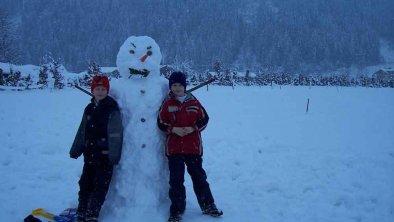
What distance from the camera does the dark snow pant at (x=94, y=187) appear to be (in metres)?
3.85

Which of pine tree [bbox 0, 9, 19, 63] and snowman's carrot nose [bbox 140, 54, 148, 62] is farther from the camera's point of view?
pine tree [bbox 0, 9, 19, 63]

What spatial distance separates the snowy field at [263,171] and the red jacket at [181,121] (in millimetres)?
819

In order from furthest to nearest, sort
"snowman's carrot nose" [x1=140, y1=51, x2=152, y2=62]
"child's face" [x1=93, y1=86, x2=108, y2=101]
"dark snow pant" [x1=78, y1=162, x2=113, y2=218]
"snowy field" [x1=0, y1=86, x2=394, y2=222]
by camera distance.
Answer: "snowy field" [x1=0, y1=86, x2=394, y2=222], "snowman's carrot nose" [x1=140, y1=51, x2=152, y2=62], "child's face" [x1=93, y1=86, x2=108, y2=101], "dark snow pant" [x1=78, y1=162, x2=113, y2=218]

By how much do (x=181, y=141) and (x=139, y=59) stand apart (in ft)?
3.72

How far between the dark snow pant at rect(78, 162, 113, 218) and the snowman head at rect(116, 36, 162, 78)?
1.17m

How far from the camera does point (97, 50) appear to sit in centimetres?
11594

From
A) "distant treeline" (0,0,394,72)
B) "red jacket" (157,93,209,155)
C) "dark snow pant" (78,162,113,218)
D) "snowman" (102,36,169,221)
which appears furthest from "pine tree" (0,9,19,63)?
"distant treeline" (0,0,394,72)

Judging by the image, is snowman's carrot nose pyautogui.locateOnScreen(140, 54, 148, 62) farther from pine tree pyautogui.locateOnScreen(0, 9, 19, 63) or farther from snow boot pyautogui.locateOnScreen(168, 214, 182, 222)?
pine tree pyautogui.locateOnScreen(0, 9, 19, 63)

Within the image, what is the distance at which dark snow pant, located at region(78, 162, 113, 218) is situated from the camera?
12.6ft

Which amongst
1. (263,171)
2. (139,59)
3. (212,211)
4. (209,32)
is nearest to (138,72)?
(139,59)

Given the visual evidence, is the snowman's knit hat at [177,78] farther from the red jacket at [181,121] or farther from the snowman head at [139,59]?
the snowman head at [139,59]

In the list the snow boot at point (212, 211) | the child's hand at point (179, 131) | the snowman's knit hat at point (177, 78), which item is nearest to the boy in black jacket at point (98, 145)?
the child's hand at point (179, 131)

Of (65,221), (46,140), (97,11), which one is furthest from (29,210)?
(97,11)

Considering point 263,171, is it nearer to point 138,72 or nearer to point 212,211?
point 212,211
